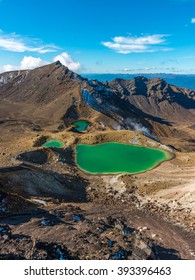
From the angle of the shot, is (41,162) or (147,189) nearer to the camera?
(147,189)

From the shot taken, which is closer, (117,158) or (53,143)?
(117,158)

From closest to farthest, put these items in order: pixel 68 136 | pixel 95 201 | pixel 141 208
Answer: pixel 141 208 → pixel 95 201 → pixel 68 136

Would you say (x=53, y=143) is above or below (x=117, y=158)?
above

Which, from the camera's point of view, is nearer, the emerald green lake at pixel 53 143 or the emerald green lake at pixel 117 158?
the emerald green lake at pixel 117 158

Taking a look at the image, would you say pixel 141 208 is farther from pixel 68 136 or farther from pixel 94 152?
pixel 68 136

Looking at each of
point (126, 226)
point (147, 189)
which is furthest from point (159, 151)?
point (126, 226)

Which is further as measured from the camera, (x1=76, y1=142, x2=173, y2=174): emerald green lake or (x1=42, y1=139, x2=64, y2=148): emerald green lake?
(x1=42, y1=139, x2=64, y2=148): emerald green lake
